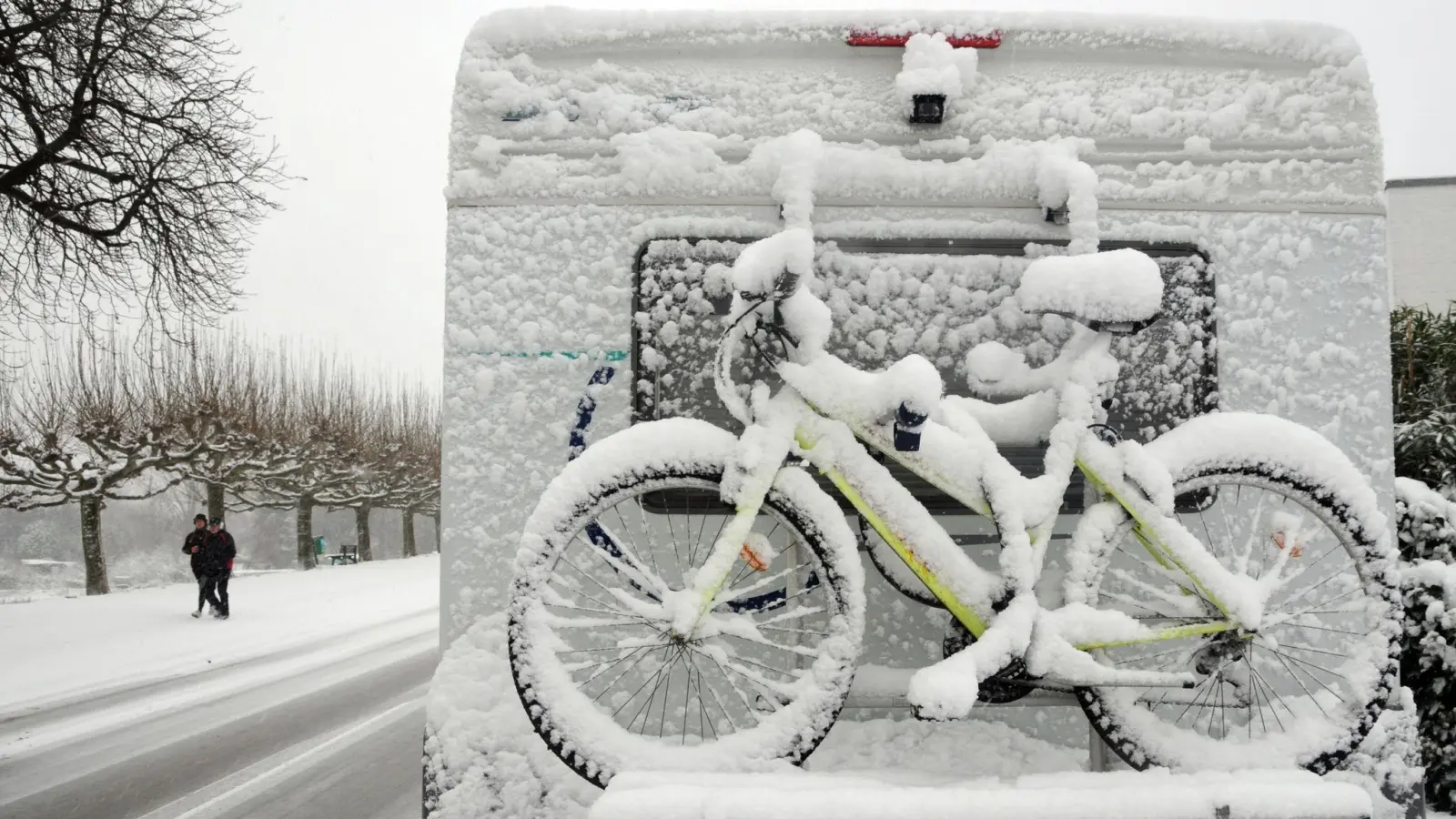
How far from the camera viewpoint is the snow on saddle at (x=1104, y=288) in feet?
6.49

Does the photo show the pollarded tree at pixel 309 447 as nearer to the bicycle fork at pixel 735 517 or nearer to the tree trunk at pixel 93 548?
the tree trunk at pixel 93 548

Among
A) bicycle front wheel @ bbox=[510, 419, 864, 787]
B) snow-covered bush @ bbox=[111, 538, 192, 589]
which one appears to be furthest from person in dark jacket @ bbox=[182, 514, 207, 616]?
snow-covered bush @ bbox=[111, 538, 192, 589]

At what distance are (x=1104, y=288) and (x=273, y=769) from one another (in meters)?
6.50

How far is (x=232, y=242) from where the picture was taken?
46.2 ft

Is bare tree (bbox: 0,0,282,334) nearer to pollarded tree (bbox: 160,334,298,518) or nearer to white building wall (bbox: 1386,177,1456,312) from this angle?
pollarded tree (bbox: 160,334,298,518)

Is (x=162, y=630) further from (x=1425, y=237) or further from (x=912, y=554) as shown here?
(x=1425, y=237)

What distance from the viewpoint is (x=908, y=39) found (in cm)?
225

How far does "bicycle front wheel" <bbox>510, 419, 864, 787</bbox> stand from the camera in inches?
77.0

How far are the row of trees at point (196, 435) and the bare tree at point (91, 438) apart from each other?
0.09 ft

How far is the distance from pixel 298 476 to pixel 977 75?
31578mm

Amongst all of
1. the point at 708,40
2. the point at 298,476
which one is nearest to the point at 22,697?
the point at 708,40

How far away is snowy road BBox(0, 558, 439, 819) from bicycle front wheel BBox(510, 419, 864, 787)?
387cm

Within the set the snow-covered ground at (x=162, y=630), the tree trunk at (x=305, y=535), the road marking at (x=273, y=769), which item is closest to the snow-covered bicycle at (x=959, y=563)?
the road marking at (x=273, y=769)

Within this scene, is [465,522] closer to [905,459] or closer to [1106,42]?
[905,459]
